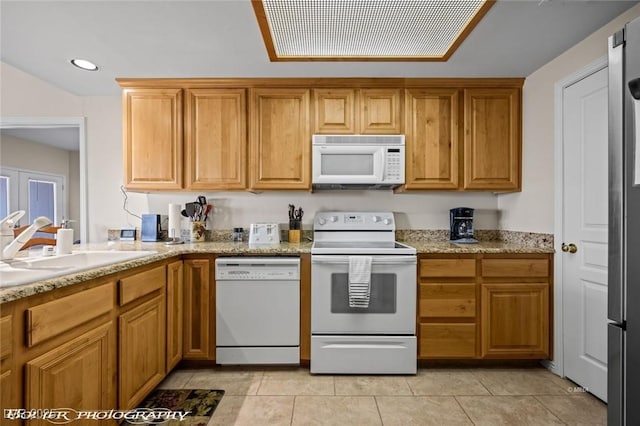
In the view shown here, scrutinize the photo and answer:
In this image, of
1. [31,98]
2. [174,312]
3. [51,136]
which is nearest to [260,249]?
[174,312]

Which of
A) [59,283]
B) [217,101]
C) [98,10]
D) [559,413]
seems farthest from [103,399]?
[559,413]

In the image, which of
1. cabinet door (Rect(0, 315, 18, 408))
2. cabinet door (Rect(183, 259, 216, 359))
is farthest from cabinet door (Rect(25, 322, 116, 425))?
cabinet door (Rect(183, 259, 216, 359))

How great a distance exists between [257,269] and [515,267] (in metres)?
1.86

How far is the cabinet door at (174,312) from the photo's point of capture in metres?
2.13

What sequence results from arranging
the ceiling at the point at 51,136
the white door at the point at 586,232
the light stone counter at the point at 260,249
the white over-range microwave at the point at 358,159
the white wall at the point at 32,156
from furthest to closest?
the white wall at the point at 32,156
the ceiling at the point at 51,136
the white over-range microwave at the point at 358,159
the white door at the point at 586,232
the light stone counter at the point at 260,249

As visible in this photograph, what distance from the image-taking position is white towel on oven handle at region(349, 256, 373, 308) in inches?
88.3

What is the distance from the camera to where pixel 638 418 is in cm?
96

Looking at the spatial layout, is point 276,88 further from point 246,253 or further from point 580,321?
point 580,321

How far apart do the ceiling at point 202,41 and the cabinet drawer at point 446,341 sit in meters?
1.93

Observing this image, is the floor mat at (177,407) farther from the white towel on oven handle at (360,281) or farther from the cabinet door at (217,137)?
the cabinet door at (217,137)

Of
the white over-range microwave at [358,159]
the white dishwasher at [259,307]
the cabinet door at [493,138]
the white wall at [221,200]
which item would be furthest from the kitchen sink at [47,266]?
the cabinet door at [493,138]

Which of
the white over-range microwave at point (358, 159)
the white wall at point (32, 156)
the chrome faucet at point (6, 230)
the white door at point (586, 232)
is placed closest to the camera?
the chrome faucet at point (6, 230)

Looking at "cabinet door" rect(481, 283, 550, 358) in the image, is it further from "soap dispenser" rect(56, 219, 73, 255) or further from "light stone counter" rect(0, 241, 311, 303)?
"soap dispenser" rect(56, 219, 73, 255)

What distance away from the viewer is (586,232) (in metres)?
2.07
